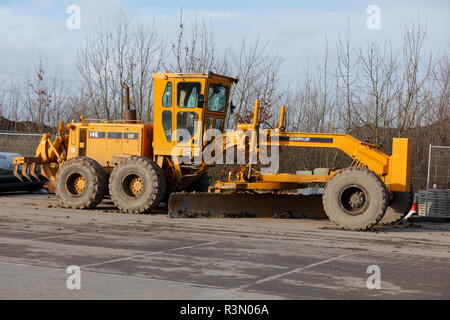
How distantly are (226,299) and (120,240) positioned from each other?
4698 millimetres

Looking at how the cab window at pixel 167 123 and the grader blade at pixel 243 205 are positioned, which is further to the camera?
the cab window at pixel 167 123

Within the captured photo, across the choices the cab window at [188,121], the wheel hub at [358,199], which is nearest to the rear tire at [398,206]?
the wheel hub at [358,199]

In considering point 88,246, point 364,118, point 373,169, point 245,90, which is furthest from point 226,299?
point 245,90

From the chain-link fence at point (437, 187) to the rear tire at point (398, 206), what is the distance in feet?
8.08

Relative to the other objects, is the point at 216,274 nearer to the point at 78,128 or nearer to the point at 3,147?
the point at 78,128

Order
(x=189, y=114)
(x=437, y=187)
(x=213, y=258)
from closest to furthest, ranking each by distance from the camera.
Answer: (x=213, y=258)
(x=189, y=114)
(x=437, y=187)

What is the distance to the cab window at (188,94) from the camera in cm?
1639

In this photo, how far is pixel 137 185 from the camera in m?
16.6

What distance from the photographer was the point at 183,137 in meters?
16.6

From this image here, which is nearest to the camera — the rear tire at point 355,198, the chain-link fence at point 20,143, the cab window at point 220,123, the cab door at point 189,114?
the rear tire at point 355,198

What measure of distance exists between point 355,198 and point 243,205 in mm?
2897

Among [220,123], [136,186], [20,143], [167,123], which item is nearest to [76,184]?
[136,186]

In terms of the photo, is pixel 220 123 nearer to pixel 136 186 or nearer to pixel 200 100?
pixel 200 100

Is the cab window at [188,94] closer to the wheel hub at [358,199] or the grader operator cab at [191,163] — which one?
the grader operator cab at [191,163]
